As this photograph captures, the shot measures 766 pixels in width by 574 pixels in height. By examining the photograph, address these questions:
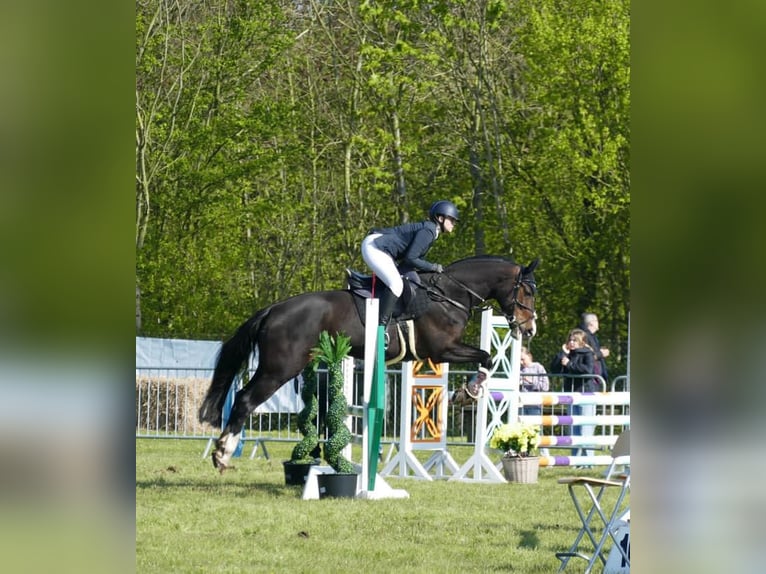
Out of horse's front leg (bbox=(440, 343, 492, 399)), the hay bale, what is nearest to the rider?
horse's front leg (bbox=(440, 343, 492, 399))

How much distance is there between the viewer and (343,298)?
10188 mm

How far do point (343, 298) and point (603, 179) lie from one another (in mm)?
11745

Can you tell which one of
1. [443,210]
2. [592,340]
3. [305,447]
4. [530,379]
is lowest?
[305,447]

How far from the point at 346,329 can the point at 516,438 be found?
1620mm

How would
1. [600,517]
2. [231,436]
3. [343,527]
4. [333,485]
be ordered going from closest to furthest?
1. [600,517]
2. [343,527]
3. [333,485]
4. [231,436]

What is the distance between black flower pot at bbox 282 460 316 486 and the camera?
31.4 ft

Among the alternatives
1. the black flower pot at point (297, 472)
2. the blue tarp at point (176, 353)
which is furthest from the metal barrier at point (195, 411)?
the black flower pot at point (297, 472)

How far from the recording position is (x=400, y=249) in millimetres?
10266

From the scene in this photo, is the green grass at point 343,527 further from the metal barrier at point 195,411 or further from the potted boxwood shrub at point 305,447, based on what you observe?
the metal barrier at point 195,411

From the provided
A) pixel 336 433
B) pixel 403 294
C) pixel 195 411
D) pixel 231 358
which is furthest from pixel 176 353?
pixel 336 433

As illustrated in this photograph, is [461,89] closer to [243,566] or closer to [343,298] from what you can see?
[343,298]

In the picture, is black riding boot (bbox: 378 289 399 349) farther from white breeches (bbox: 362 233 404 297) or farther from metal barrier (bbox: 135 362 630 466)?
metal barrier (bbox: 135 362 630 466)

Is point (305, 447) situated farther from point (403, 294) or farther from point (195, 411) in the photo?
point (195, 411)
